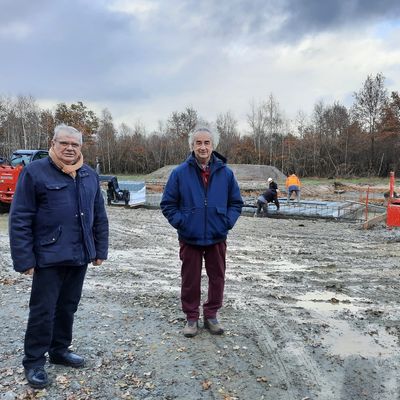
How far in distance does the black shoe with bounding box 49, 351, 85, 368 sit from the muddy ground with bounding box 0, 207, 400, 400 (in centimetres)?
7

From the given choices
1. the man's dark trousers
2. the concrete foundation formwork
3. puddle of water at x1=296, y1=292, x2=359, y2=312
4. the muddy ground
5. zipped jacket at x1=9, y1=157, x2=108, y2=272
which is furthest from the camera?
the concrete foundation formwork

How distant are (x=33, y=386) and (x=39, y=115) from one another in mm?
56231

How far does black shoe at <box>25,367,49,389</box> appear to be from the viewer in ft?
10.1

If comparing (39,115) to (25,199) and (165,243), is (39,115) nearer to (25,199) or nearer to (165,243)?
(165,243)

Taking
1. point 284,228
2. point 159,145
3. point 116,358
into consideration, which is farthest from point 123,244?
point 159,145

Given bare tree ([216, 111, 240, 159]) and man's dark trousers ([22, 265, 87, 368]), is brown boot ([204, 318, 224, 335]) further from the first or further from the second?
bare tree ([216, 111, 240, 159])

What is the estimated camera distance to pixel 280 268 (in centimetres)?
740

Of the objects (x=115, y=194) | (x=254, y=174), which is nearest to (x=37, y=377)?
(x=115, y=194)

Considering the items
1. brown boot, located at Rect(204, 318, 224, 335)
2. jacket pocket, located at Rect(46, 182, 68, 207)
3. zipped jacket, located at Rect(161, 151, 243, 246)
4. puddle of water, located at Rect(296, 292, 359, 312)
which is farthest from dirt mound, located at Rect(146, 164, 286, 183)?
jacket pocket, located at Rect(46, 182, 68, 207)

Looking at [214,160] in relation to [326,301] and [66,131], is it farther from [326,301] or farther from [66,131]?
[326,301]

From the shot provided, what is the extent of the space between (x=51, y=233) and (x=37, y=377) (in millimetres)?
1050

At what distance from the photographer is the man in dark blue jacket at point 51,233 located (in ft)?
9.60

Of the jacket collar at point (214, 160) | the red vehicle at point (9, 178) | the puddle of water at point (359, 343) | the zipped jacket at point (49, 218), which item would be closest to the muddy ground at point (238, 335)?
the puddle of water at point (359, 343)

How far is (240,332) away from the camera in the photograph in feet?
13.8
